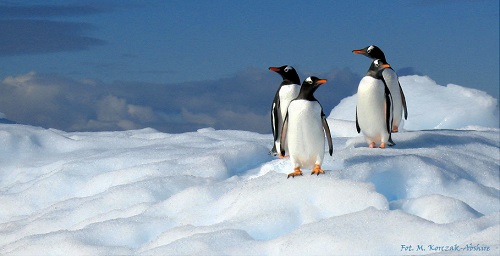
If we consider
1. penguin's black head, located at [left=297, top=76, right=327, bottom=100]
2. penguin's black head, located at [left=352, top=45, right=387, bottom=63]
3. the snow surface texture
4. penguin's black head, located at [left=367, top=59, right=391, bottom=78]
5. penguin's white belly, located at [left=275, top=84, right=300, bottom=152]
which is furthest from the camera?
penguin's black head, located at [left=352, top=45, right=387, bottom=63]

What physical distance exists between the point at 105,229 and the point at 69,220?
102cm

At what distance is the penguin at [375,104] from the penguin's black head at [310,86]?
1.42 metres

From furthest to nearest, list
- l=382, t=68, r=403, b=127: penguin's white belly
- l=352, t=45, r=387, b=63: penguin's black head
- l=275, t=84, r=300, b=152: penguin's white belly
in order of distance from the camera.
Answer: l=382, t=68, r=403, b=127: penguin's white belly, l=352, t=45, r=387, b=63: penguin's black head, l=275, t=84, r=300, b=152: penguin's white belly

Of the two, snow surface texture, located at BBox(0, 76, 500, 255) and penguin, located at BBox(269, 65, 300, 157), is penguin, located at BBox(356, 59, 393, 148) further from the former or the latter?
penguin, located at BBox(269, 65, 300, 157)

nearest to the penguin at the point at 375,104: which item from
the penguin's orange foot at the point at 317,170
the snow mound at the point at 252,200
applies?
the snow mound at the point at 252,200

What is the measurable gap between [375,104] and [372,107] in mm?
45

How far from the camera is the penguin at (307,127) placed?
246 inches

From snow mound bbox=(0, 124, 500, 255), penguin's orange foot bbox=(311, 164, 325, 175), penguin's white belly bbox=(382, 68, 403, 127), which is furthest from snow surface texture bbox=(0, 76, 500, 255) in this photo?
penguin's white belly bbox=(382, 68, 403, 127)

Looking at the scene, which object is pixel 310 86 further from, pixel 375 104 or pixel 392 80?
pixel 392 80

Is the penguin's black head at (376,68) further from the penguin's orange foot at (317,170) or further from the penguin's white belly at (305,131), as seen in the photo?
the penguin's orange foot at (317,170)

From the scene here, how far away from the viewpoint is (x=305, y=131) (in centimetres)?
630

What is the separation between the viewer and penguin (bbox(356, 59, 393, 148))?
24.9 ft

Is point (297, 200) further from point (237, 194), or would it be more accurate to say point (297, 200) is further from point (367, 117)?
point (367, 117)

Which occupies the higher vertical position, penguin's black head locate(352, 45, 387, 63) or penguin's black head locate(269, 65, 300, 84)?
penguin's black head locate(352, 45, 387, 63)
